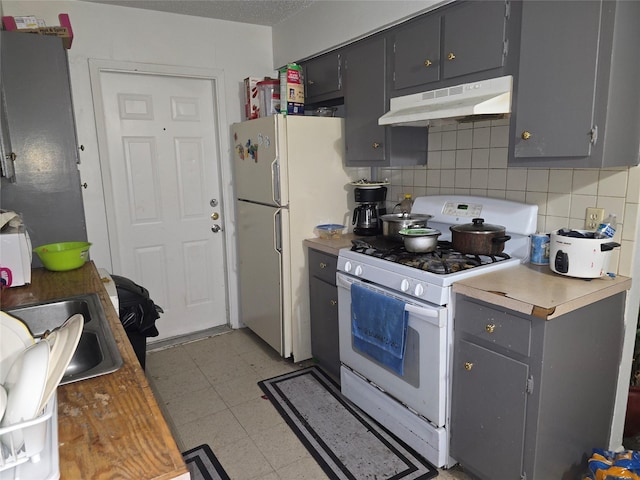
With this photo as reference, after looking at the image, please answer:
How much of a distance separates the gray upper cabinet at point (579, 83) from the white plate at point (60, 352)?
1710mm

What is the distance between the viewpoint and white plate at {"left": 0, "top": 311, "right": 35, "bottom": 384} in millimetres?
801

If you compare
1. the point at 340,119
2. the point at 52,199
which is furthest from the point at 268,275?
the point at 52,199

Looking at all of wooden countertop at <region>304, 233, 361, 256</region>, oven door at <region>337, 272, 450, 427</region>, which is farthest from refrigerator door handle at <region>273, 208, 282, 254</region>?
oven door at <region>337, 272, 450, 427</region>

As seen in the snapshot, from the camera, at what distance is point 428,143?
2646 millimetres

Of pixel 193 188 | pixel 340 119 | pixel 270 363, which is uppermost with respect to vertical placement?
pixel 340 119

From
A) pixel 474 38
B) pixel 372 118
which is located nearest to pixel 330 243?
pixel 372 118

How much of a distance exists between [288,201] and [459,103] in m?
1.19

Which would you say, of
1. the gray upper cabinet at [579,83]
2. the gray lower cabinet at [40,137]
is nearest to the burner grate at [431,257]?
the gray upper cabinet at [579,83]

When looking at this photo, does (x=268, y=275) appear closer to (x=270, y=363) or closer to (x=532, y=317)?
(x=270, y=363)

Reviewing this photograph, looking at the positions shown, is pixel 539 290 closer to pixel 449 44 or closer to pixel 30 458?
pixel 449 44

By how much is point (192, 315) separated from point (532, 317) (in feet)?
8.69

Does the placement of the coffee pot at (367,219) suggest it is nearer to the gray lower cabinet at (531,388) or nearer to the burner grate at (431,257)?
the burner grate at (431,257)

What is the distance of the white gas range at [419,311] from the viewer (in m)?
1.85

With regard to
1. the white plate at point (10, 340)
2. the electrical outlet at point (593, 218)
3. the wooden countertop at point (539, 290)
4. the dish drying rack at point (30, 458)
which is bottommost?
the wooden countertop at point (539, 290)
